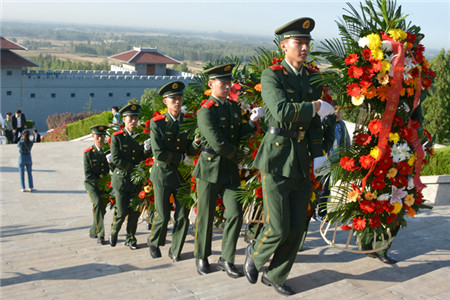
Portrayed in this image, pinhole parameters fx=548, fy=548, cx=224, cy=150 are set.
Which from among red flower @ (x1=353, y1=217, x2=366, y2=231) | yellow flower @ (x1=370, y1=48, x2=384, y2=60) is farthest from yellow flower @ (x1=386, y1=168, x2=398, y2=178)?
yellow flower @ (x1=370, y1=48, x2=384, y2=60)

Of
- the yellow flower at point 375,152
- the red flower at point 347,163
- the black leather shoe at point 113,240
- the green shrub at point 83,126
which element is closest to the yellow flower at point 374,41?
the yellow flower at point 375,152

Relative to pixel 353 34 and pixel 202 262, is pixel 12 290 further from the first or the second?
pixel 353 34

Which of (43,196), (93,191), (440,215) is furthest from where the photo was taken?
(43,196)

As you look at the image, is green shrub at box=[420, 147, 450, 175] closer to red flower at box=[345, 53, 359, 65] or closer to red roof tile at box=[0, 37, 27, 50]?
red flower at box=[345, 53, 359, 65]

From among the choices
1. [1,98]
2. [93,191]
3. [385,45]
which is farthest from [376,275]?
[1,98]

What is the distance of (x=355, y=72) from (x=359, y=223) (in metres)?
1.36

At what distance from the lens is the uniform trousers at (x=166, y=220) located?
590 centimetres

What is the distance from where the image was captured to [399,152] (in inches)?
195

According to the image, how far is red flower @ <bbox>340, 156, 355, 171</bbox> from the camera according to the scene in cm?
493

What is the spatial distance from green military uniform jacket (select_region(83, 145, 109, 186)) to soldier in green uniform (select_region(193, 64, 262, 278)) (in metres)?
2.84

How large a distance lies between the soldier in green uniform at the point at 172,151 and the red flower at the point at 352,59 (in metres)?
1.87

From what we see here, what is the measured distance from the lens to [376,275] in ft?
16.5

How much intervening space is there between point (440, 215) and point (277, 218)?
3.73 m

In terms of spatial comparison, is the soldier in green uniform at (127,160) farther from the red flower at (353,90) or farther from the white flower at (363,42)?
the white flower at (363,42)
